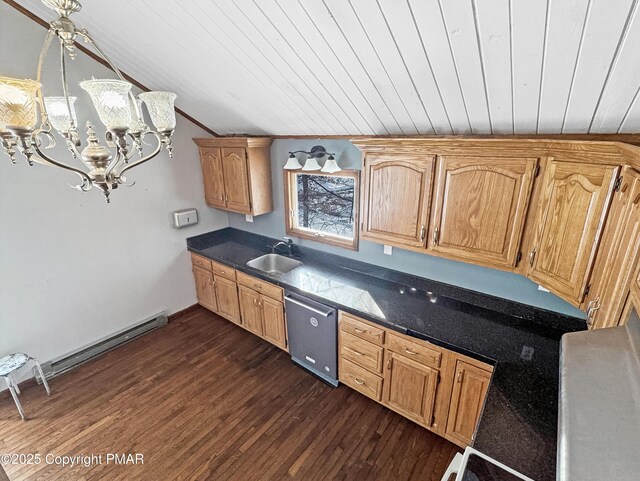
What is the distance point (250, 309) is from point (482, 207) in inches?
91.0

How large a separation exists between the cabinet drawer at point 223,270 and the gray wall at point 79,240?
0.50 m

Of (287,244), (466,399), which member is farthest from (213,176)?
(466,399)

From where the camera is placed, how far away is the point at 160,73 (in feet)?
8.23

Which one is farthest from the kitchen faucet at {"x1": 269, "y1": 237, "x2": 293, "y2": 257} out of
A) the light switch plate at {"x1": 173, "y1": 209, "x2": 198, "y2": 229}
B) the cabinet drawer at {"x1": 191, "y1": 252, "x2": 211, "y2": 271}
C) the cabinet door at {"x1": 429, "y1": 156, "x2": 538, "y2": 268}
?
the cabinet door at {"x1": 429, "y1": 156, "x2": 538, "y2": 268}

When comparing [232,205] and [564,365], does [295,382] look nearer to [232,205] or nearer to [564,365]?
[232,205]

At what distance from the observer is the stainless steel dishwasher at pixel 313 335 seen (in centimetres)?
253

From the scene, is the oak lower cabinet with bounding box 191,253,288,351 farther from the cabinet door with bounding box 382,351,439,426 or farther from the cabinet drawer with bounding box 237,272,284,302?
the cabinet door with bounding box 382,351,439,426

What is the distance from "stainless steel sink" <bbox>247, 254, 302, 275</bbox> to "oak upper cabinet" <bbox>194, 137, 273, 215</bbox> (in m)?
0.50

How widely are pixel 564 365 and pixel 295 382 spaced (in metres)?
2.17

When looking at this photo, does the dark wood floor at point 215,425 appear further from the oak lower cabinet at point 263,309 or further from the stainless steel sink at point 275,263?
the stainless steel sink at point 275,263

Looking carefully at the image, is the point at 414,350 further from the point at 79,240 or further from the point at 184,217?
the point at 79,240

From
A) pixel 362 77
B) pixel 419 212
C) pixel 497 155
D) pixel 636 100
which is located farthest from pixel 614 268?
pixel 362 77

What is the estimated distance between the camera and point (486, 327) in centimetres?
206

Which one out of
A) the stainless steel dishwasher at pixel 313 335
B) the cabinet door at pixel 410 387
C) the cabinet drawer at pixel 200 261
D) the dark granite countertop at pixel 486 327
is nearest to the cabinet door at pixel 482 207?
the dark granite countertop at pixel 486 327
